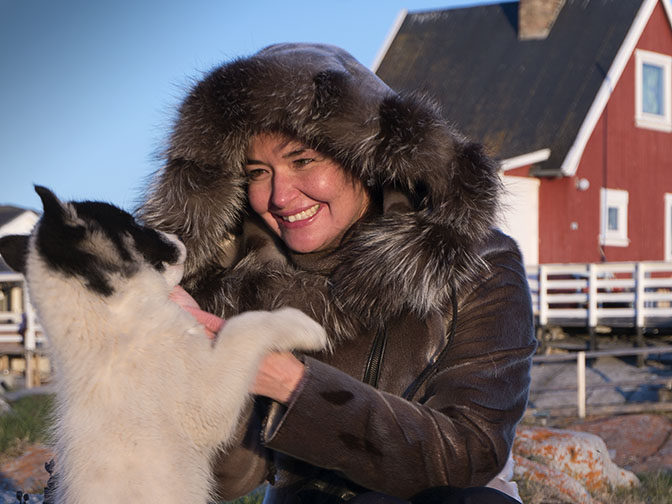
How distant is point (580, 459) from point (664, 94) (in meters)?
14.8

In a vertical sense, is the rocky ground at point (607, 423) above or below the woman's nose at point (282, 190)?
below

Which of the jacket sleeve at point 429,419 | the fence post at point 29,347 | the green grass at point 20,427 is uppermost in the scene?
the jacket sleeve at point 429,419

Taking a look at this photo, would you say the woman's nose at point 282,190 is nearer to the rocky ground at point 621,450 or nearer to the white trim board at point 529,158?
the rocky ground at point 621,450

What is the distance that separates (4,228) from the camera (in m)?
19.2

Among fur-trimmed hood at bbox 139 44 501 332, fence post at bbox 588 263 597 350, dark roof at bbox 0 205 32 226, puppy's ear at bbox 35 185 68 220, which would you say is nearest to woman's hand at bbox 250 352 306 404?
fur-trimmed hood at bbox 139 44 501 332

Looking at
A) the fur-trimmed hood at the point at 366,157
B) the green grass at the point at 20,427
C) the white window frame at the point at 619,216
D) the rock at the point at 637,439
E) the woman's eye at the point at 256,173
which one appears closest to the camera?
the fur-trimmed hood at the point at 366,157

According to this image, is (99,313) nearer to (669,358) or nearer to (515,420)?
(515,420)

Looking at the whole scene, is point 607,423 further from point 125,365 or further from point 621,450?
point 125,365

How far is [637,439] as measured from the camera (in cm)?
879

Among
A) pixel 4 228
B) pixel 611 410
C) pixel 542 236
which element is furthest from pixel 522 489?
pixel 4 228

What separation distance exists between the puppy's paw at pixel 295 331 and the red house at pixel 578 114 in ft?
47.6

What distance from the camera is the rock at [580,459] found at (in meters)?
6.19

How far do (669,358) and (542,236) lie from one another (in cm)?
540

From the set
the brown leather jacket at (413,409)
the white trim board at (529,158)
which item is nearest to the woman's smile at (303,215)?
the brown leather jacket at (413,409)
